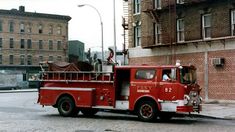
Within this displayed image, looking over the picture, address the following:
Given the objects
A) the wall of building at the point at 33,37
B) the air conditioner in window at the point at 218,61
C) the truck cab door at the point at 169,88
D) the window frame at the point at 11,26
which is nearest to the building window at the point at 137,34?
the air conditioner in window at the point at 218,61

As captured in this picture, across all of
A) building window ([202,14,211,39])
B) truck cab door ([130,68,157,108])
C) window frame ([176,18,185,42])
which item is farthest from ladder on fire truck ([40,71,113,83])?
window frame ([176,18,185,42])

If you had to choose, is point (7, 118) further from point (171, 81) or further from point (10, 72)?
point (10, 72)

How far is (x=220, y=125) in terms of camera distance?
17.8 m

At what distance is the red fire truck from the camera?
18656mm

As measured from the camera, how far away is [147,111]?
19062mm

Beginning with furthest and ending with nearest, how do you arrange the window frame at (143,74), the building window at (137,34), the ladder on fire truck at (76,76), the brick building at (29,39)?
the brick building at (29,39)
the building window at (137,34)
the ladder on fire truck at (76,76)
the window frame at (143,74)

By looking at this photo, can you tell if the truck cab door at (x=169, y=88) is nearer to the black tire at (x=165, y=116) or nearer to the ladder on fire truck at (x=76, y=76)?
the black tire at (x=165, y=116)

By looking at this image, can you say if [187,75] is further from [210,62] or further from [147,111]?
[210,62]

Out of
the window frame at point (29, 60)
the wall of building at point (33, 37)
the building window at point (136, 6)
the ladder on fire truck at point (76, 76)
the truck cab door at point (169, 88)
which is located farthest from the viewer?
the window frame at point (29, 60)

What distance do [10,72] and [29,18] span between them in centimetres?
1453

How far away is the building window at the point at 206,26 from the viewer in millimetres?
30734

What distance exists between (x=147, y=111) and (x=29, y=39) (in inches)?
2846

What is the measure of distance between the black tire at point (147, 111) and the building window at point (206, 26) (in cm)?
1296

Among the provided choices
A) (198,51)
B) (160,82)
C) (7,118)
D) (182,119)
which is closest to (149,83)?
(160,82)
